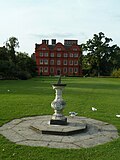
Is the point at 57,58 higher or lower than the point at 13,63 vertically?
higher

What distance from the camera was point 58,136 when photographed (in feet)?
25.0

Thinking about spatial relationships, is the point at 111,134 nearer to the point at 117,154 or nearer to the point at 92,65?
the point at 117,154

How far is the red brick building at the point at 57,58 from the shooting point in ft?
325

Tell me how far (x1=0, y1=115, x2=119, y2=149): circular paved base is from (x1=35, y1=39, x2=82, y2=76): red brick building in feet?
295

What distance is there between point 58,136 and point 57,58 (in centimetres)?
9330

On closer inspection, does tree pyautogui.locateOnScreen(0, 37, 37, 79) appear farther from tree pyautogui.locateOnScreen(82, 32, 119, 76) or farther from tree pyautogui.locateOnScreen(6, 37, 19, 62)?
tree pyautogui.locateOnScreen(82, 32, 119, 76)

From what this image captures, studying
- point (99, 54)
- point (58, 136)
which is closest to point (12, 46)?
point (99, 54)

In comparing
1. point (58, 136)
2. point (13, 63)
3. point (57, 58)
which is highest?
point (57, 58)

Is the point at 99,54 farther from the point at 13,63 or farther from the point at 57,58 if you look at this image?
the point at 13,63

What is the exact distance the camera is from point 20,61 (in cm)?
6950

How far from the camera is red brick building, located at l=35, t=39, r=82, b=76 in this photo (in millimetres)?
99062

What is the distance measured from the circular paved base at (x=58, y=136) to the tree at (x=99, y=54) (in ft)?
252

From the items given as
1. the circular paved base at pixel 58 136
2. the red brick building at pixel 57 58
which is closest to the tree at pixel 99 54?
the red brick building at pixel 57 58

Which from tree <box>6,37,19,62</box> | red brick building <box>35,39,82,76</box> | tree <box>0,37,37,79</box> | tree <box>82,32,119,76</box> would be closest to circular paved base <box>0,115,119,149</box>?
tree <box>0,37,37,79</box>
